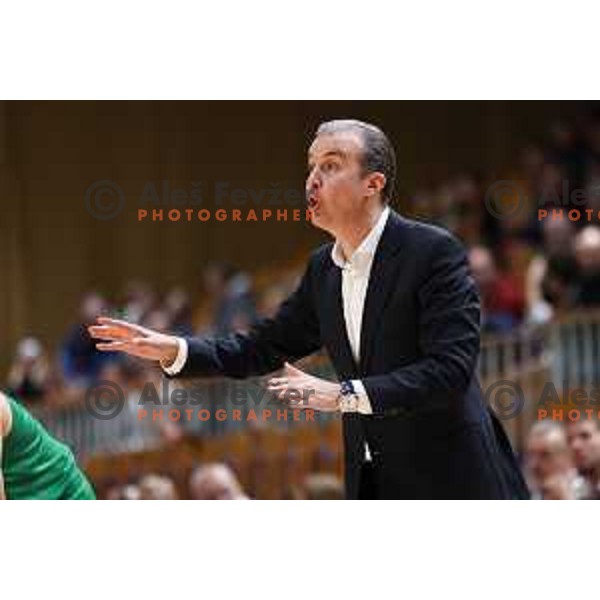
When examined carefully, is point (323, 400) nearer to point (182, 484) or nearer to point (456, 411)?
point (456, 411)

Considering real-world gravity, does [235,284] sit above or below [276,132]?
below

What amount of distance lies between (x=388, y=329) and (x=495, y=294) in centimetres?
470

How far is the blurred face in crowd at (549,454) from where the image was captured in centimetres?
569

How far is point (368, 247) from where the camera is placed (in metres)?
4.16

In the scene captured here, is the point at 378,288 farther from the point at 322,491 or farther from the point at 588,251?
the point at 588,251

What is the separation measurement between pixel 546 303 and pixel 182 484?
79.4 inches

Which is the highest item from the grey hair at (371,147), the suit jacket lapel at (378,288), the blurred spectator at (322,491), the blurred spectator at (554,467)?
the grey hair at (371,147)

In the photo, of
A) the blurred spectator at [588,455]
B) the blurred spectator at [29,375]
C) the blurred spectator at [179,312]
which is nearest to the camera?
the blurred spectator at [588,455]

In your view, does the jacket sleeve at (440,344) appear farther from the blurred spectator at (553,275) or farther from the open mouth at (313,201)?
the blurred spectator at (553,275)

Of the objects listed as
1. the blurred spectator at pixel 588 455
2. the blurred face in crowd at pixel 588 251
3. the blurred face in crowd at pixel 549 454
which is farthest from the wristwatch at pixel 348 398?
the blurred face in crowd at pixel 588 251

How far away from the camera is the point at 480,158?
1219 centimetres

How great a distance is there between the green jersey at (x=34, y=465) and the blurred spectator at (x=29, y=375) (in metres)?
5.59

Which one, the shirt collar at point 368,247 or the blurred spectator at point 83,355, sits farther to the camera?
the blurred spectator at point 83,355
